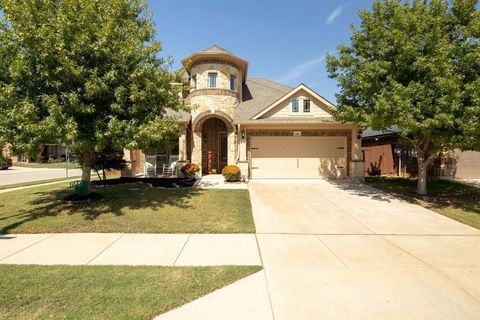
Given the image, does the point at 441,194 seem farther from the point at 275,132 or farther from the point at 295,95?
the point at 295,95

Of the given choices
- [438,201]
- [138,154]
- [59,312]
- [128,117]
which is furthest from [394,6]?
[138,154]

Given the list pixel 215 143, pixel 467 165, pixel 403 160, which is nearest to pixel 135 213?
pixel 215 143

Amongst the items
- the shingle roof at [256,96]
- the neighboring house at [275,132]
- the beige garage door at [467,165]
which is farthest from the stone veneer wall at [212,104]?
the beige garage door at [467,165]

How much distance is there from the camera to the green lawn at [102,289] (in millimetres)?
3600

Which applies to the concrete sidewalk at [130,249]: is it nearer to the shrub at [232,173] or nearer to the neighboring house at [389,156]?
the shrub at [232,173]

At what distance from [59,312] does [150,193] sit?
28.1 ft

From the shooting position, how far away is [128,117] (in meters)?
9.02

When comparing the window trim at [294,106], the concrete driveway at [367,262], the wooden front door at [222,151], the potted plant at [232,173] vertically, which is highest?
the window trim at [294,106]

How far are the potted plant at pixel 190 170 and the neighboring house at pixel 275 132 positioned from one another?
73 cm

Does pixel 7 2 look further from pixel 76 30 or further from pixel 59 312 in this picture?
pixel 59 312

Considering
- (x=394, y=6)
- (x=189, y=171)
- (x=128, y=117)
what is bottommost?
(x=189, y=171)

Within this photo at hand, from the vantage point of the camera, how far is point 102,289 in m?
4.14

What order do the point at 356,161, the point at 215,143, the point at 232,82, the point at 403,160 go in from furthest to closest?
the point at 403,160 < the point at 215,143 < the point at 232,82 < the point at 356,161

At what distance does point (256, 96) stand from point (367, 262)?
52.6 ft
